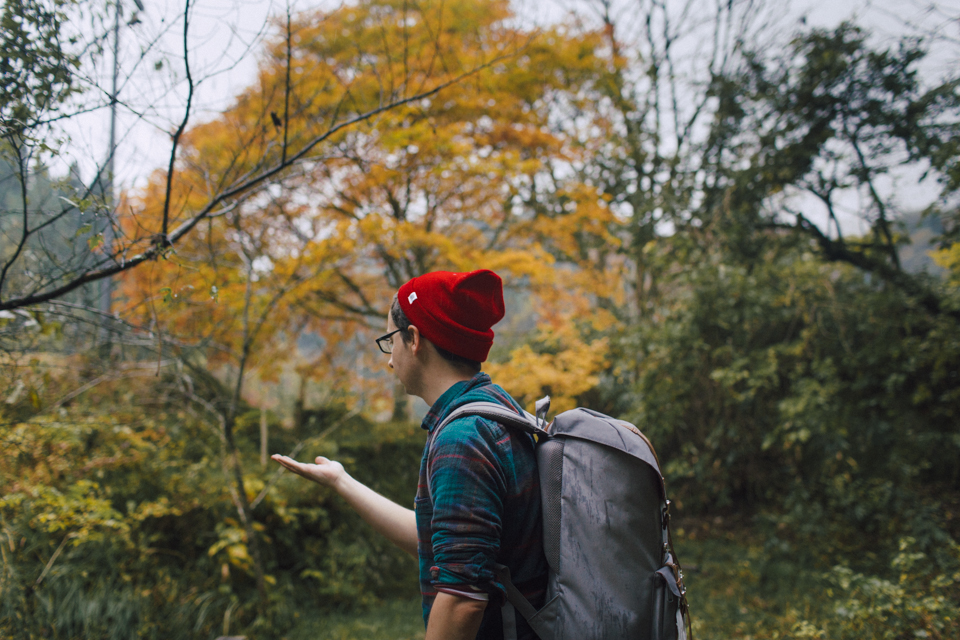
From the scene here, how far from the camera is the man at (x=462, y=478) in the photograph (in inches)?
36.4

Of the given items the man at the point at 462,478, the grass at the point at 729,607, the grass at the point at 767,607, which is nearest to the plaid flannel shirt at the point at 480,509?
the man at the point at 462,478

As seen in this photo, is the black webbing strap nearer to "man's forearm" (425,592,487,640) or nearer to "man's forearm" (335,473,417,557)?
"man's forearm" (425,592,487,640)

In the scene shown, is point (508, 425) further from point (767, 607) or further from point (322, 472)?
point (767, 607)

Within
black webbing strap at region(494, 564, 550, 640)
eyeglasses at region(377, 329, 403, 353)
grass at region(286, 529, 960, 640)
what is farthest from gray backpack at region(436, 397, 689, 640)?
grass at region(286, 529, 960, 640)

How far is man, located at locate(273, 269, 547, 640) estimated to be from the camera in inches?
36.4

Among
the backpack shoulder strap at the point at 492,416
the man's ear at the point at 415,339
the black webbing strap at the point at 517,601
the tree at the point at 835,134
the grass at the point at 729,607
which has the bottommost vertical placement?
the grass at the point at 729,607

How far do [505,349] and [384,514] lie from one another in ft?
17.7

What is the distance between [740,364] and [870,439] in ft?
4.39

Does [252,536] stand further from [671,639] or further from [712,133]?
[712,133]

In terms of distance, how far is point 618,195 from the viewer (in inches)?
282

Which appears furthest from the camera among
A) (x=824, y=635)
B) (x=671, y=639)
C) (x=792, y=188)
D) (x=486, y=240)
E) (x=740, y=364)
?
(x=486, y=240)

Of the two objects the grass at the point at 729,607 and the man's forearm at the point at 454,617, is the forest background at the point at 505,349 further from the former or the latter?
the man's forearm at the point at 454,617

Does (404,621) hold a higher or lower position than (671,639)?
lower

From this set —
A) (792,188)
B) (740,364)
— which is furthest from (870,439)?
(792,188)
